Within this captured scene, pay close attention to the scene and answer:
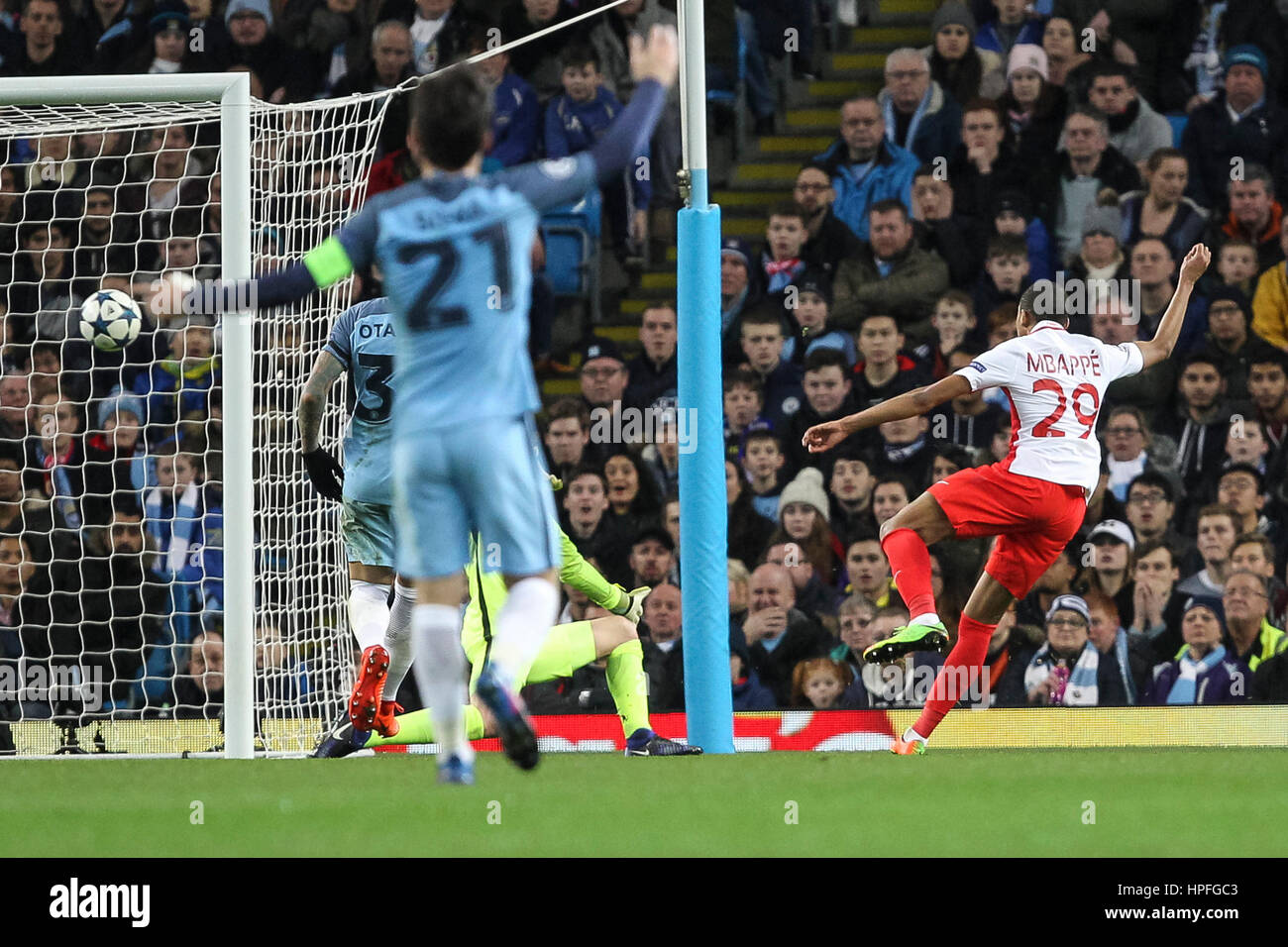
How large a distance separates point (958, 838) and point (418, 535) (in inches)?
70.7

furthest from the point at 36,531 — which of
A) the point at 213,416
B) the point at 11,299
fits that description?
the point at 11,299

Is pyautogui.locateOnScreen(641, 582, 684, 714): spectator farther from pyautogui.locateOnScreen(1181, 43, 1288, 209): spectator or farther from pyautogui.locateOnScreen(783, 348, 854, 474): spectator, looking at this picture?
pyautogui.locateOnScreen(1181, 43, 1288, 209): spectator

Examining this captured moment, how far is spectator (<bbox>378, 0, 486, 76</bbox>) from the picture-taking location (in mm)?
13148

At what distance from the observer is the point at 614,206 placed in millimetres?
12672

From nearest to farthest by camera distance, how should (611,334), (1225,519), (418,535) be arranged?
(418,535), (1225,519), (611,334)

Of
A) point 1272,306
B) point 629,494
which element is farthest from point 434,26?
point 1272,306

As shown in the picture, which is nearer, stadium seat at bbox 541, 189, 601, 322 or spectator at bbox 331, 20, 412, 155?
stadium seat at bbox 541, 189, 601, 322

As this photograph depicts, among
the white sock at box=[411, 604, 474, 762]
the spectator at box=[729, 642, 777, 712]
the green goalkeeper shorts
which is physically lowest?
the spectator at box=[729, 642, 777, 712]

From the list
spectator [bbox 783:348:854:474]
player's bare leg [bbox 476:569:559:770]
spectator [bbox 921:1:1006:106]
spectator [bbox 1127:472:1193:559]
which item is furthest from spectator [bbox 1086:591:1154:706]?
player's bare leg [bbox 476:569:559:770]

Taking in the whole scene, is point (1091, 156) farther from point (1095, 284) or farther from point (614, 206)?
point (614, 206)

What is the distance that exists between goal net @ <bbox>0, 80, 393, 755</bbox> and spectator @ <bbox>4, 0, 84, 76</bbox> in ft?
2.49

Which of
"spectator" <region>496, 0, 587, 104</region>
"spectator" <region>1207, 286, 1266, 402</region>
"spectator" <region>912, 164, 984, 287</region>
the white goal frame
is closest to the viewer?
the white goal frame

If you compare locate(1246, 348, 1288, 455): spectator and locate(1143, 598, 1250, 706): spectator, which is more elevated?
locate(1246, 348, 1288, 455): spectator

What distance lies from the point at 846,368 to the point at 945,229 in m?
1.22
